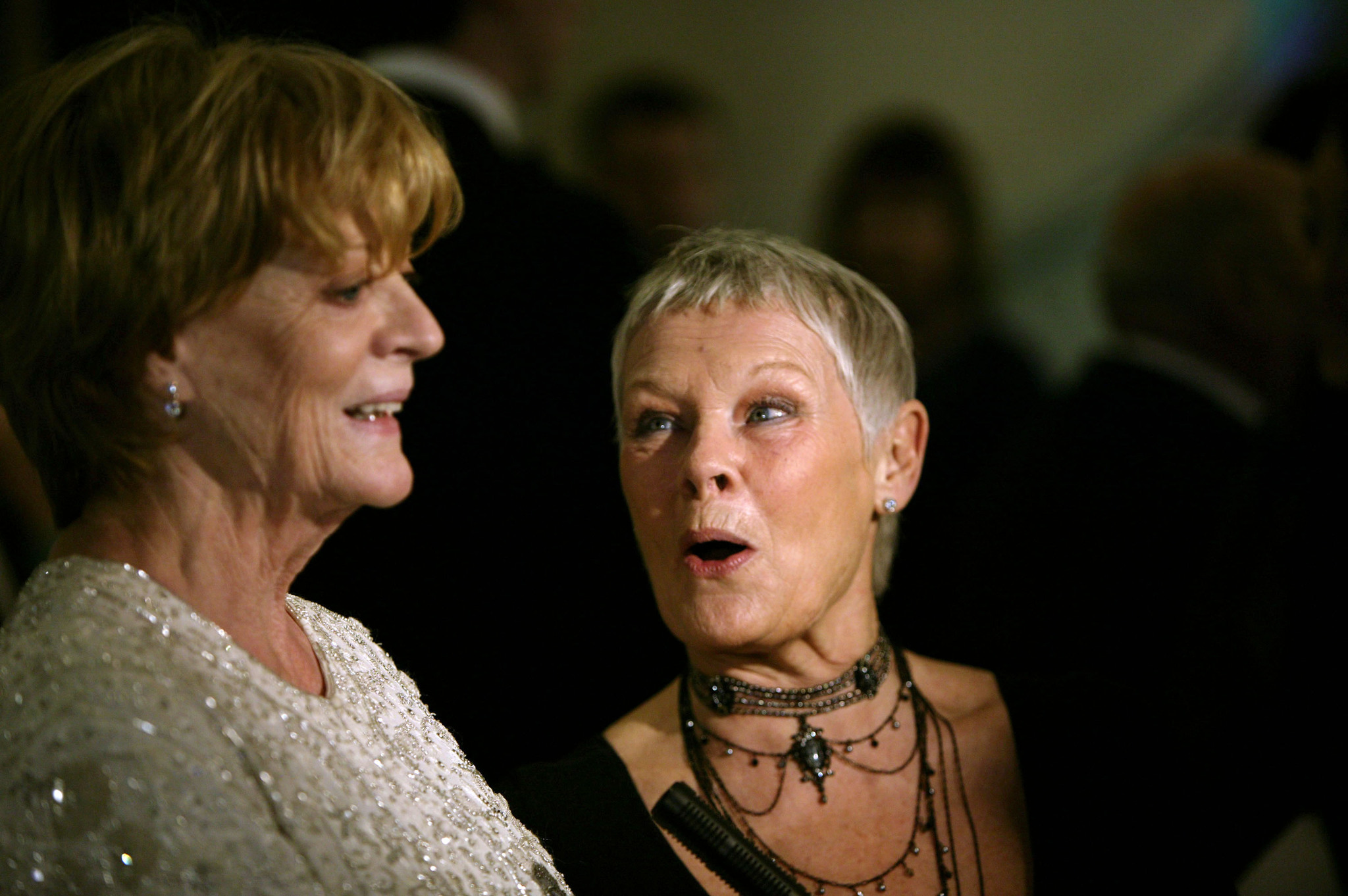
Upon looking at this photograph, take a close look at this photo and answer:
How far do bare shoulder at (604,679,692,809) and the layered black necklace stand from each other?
0.02 metres

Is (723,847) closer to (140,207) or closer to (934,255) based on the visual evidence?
(140,207)

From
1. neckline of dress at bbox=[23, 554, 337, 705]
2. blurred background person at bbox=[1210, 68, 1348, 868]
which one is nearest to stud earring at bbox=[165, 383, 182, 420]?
neckline of dress at bbox=[23, 554, 337, 705]

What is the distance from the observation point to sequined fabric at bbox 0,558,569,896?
34.6 inches

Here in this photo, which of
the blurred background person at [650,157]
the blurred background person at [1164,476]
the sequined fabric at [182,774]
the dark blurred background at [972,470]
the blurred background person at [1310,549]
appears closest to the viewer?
the sequined fabric at [182,774]

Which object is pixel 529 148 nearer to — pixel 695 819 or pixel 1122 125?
pixel 695 819

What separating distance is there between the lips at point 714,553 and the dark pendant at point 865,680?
8.5 inches

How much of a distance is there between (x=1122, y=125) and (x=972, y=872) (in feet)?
11.3

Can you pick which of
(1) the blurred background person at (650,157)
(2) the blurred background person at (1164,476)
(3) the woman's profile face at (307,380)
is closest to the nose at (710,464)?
(3) the woman's profile face at (307,380)

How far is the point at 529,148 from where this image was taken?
200cm

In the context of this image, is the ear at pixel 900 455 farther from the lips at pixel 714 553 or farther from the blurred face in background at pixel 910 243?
the blurred face in background at pixel 910 243

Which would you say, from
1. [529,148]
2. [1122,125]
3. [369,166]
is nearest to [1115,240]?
[529,148]

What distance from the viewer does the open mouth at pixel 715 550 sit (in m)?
1.35

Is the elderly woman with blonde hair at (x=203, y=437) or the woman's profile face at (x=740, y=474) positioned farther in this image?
the woman's profile face at (x=740, y=474)

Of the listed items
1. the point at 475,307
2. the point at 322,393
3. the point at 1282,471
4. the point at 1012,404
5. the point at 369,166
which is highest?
the point at 369,166
